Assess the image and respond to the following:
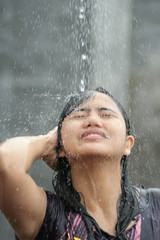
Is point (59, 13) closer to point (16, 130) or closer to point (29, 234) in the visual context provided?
point (16, 130)

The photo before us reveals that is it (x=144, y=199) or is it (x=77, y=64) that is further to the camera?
(x=77, y=64)

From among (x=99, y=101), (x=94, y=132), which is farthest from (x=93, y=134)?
(x=99, y=101)

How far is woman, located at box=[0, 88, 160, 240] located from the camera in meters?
1.63

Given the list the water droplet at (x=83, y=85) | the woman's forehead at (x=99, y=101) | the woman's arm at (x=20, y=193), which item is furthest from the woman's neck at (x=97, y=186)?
the water droplet at (x=83, y=85)

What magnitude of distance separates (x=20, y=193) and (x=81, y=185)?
0.45 metres

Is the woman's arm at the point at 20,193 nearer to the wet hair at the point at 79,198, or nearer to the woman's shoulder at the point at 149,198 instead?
the wet hair at the point at 79,198

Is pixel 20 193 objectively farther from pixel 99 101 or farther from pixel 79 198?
pixel 99 101

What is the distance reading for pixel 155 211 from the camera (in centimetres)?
188

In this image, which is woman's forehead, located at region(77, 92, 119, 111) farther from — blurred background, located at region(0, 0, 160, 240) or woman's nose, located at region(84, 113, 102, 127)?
blurred background, located at region(0, 0, 160, 240)

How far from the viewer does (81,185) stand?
6.23 ft

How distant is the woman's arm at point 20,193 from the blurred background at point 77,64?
2230mm

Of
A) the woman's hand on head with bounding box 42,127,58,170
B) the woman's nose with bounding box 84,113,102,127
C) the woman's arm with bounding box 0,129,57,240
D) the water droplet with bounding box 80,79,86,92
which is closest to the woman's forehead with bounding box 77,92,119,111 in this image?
the woman's nose with bounding box 84,113,102,127

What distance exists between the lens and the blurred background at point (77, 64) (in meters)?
4.00

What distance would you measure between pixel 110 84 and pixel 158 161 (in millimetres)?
1295
